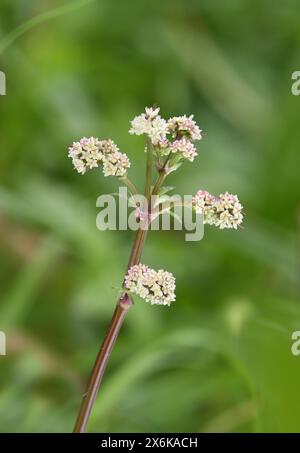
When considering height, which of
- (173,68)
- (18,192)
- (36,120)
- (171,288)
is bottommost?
(171,288)

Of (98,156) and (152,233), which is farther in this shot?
(152,233)

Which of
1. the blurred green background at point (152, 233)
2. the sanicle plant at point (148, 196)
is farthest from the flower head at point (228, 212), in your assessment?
the blurred green background at point (152, 233)

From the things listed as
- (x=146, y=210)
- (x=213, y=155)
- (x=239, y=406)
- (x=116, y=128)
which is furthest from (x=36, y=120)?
(x=146, y=210)

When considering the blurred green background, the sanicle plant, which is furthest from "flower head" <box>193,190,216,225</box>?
the blurred green background

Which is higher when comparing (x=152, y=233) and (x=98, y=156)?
(x=152, y=233)

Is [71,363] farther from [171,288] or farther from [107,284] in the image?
[171,288]

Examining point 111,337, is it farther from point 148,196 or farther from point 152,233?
point 152,233

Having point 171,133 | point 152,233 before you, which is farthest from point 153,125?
point 152,233

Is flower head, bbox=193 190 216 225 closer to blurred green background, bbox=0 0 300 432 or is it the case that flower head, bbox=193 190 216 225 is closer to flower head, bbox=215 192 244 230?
flower head, bbox=215 192 244 230
